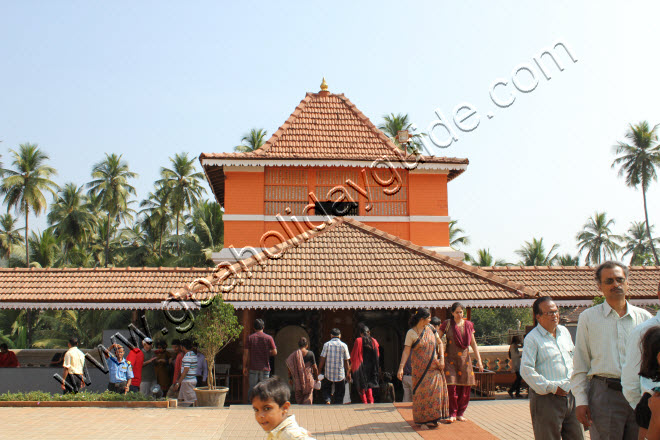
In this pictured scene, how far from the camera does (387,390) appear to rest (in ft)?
39.8

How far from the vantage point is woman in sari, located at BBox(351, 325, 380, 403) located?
10727mm

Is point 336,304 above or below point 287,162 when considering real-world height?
below

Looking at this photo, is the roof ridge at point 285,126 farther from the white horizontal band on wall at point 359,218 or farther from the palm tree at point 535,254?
the palm tree at point 535,254

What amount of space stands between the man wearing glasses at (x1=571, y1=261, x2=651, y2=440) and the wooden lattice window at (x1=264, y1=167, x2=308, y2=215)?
520 inches

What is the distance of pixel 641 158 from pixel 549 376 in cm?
4744

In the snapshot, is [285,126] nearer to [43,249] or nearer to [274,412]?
[274,412]

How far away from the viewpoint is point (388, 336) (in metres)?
14.6

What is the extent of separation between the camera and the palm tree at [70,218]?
1671 inches

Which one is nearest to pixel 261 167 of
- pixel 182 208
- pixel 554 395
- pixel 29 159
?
pixel 554 395

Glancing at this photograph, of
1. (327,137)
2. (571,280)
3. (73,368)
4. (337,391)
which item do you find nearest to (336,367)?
(337,391)

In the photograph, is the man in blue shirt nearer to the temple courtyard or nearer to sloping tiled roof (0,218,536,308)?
the temple courtyard

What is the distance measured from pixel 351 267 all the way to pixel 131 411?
611 centimetres

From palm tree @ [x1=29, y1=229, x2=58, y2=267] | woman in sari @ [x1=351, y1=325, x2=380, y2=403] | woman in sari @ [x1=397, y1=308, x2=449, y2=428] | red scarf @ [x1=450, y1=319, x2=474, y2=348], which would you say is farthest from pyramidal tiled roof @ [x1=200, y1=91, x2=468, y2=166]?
palm tree @ [x1=29, y1=229, x2=58, y2=267]

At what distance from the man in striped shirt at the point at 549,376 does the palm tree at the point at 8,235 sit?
158 feet
